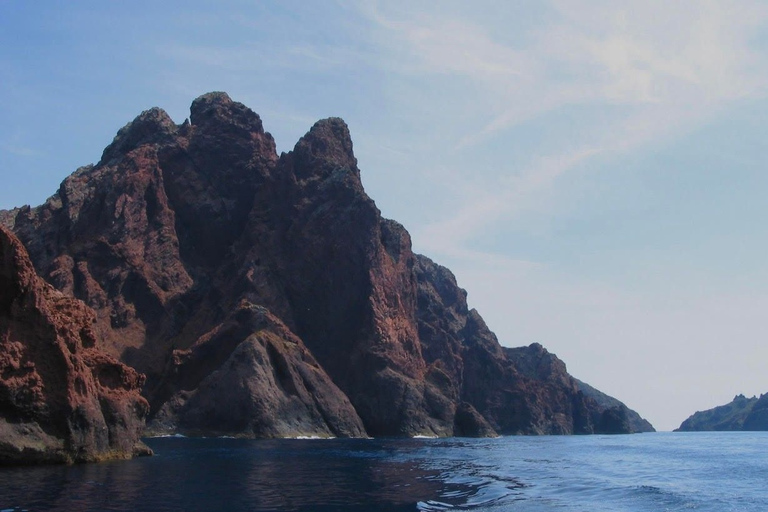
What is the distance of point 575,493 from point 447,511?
13165mm

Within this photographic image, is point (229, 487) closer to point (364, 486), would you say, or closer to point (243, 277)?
point (364, 486)

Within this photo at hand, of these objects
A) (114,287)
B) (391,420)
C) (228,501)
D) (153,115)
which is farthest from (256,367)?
(153,115)

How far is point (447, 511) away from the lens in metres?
34.5

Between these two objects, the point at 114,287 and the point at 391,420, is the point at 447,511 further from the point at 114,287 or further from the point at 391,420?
the point at 114,287

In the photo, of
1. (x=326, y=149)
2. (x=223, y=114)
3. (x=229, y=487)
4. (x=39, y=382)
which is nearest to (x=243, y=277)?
(x=326, y=149)

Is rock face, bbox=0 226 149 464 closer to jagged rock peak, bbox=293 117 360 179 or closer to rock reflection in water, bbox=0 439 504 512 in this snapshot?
rock reflection in water, bbox=0 439 504 512

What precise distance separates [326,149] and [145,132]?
1923 inches

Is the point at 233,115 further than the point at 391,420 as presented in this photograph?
Yes

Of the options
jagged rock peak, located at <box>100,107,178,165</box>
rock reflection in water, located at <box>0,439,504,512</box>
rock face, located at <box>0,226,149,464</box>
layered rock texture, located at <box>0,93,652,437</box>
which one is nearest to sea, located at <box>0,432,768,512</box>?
rock reflection in water, located at <box>0,439,504,512</box>

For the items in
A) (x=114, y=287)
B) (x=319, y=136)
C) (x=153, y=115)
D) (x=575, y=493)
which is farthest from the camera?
(x=153, y=115)

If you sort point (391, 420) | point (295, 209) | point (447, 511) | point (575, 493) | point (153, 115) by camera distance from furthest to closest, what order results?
point (153, 115) → point (295, 209) → point (391, 420) → point (575, 493) → point (447, 511)

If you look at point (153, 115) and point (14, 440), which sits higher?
point (153, 115)

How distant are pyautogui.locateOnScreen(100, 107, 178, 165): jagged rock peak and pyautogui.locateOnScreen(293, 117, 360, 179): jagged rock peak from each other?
3707 cm

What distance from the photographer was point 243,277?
6344 inches
